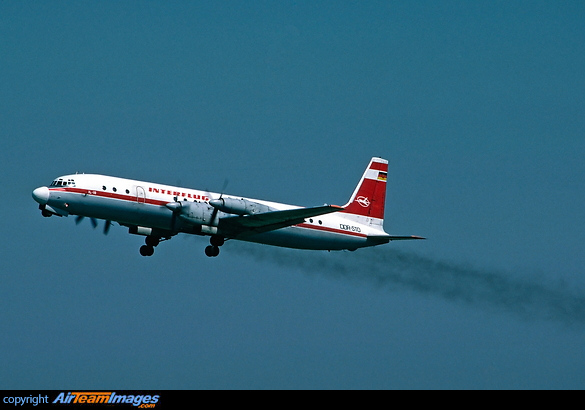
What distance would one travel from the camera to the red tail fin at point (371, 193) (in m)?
52.0

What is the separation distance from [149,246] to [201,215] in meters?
4.36

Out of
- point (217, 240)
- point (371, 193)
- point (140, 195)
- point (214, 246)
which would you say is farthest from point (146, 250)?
point (371, 193)

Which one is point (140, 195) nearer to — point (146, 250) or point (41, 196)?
point (41, 196)

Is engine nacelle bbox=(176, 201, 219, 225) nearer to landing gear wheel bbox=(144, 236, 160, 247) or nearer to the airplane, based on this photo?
the airplane

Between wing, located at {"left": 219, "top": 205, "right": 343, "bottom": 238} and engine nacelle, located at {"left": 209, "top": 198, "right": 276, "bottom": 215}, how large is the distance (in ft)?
1.07

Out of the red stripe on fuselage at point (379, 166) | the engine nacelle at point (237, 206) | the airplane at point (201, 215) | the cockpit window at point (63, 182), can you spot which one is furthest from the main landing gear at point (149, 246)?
the red stripe on fuselage at point (379, 166)

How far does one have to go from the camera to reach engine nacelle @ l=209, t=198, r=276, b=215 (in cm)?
4541

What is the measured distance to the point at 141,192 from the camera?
44.8 meters

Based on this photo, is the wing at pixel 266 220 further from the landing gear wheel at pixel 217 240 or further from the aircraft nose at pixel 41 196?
the aircraft nose at pixel 41 196
